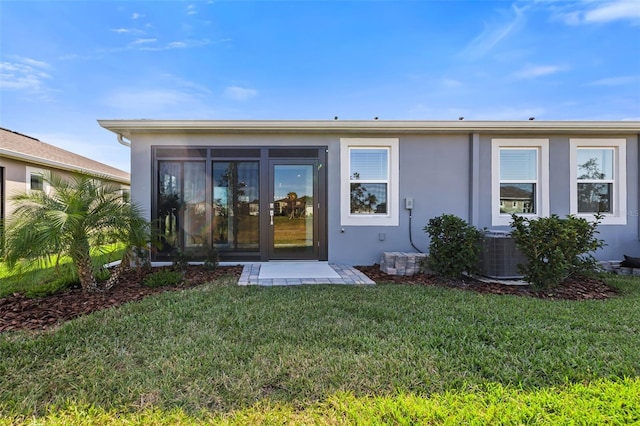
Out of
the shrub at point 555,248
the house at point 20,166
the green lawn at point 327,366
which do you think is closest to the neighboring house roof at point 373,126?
the shrub at point 555,248

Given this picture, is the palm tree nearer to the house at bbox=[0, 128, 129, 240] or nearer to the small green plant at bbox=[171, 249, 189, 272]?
the small green plant at bbox=[171, 249, 189, 272]

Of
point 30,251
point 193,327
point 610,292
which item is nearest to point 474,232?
point 610,292

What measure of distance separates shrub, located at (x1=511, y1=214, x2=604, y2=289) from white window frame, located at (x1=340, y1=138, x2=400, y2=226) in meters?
2.43

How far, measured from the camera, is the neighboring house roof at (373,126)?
5945mm

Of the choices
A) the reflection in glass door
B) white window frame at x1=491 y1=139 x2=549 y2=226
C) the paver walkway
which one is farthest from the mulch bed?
white window frame at x1=491 y1=139 x2=549 y2=226

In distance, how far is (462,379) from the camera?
216cm

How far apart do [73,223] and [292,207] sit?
145 inches

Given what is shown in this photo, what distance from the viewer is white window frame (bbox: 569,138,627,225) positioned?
21.2 feet

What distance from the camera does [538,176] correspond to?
6.50 meters

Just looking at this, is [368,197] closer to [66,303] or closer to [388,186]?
[388,186]

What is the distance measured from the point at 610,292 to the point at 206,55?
11648 millimetres

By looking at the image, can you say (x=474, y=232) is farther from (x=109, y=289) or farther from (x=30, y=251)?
(x=30, y=251)

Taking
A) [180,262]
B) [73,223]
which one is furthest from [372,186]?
[73,223]

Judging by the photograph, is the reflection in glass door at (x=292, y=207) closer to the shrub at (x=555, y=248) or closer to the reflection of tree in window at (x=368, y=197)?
the reflection of tree in window at (x=368, y=197)
